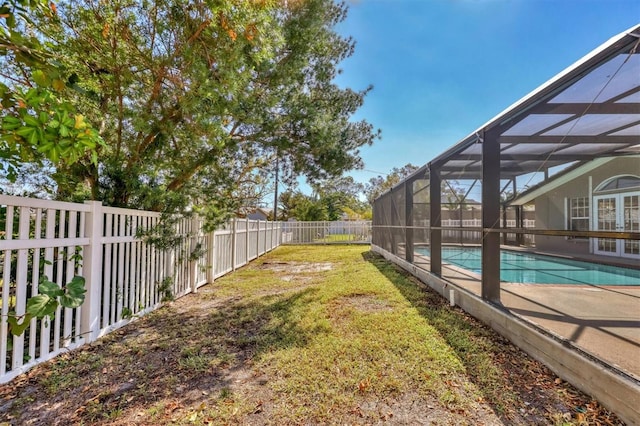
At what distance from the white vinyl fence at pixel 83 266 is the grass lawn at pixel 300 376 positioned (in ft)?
0.72

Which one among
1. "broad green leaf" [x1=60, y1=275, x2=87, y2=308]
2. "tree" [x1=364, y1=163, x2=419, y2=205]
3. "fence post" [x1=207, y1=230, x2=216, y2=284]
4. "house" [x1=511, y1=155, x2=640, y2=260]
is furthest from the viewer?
"tree" [x1=364, y1=163, x2=419, y2=205]

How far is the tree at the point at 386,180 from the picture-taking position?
109 feet

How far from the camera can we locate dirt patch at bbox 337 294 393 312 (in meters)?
4.38

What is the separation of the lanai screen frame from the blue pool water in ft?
3.06

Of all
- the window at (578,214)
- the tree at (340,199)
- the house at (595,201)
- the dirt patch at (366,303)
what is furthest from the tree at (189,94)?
the tree at (340,199)

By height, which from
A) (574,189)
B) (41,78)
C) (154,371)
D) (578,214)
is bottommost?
(154,371)

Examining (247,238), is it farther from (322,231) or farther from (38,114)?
(322,231)

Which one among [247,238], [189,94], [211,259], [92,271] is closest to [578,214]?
[189,94]

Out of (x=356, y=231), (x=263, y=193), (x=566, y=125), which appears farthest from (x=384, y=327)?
(x=263, y=193)

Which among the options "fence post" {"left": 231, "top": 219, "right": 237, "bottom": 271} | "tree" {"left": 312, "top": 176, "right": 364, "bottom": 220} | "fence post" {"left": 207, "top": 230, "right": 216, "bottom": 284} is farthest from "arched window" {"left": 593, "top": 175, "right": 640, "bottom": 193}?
"tree" {"left": 312, "top": 176, "right": 364, "bottom": 220}

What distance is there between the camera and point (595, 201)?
2.96 meters

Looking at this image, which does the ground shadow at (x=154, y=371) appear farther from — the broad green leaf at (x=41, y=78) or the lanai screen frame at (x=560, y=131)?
the lanai screen frame at (x=560, y=131)

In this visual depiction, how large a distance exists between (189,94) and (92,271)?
2462 millimetres

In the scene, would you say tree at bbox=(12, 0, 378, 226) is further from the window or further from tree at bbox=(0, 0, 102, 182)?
the window
